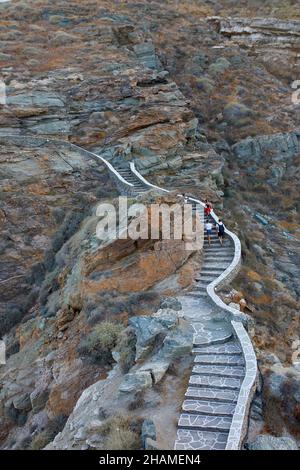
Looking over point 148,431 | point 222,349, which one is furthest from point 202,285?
point 148,431

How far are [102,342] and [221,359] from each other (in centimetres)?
272

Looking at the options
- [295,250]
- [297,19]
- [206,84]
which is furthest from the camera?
[297,19]

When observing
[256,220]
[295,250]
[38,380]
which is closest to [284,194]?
[256,220]

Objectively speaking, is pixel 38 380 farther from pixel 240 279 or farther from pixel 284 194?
pixel 284 194

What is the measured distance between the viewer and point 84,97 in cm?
2592

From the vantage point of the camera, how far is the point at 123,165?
883 inches

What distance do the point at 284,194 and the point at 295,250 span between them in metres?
5.64

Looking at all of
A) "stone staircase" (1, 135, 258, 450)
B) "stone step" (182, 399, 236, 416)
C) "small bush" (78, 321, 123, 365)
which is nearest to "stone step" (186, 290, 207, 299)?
"stone staircase" (1, 135, 258, 450)

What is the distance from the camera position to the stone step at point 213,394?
7.00m

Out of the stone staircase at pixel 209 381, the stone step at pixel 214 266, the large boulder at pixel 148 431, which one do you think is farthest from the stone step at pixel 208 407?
the stone step at pixel 214 266

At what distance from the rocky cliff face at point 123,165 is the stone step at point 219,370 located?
19.4 inches

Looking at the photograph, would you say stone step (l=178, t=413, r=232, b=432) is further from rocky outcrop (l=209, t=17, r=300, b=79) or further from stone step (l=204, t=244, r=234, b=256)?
rocky outcrop (l=209, t=17, r=300, b=79)

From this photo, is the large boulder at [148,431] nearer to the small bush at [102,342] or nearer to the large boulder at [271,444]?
the large boulder at [271,444]

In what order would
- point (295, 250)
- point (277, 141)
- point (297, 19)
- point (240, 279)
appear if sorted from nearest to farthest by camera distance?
point (240, 279) < point (295, 250) < point (277, 141) < point (297, 19)
